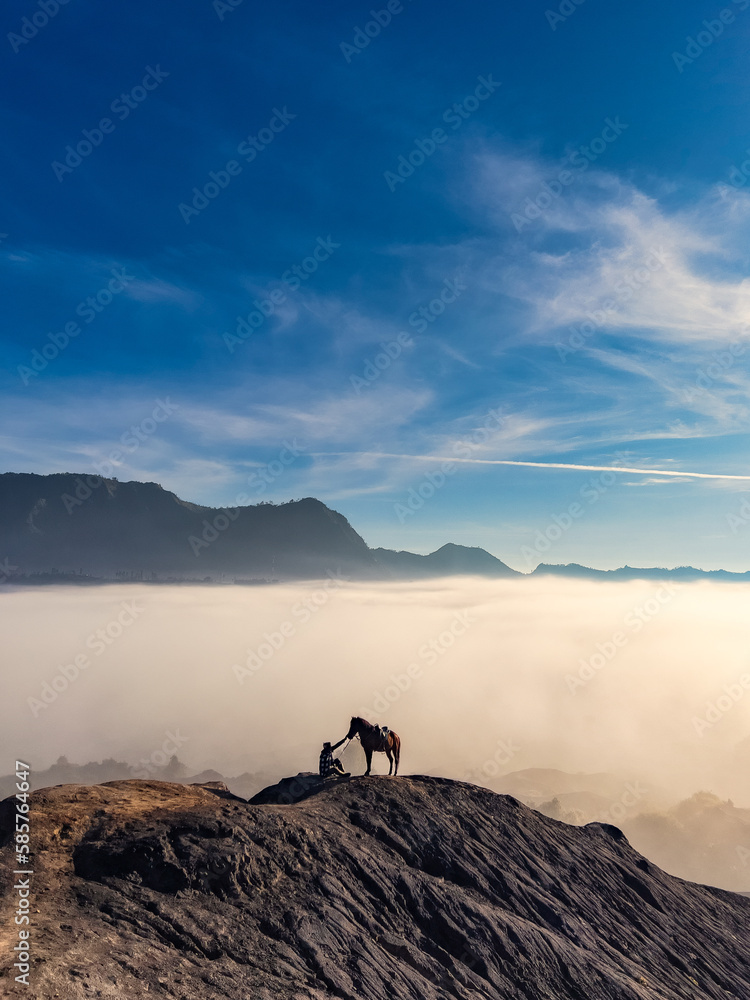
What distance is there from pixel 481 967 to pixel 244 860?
34.5ft

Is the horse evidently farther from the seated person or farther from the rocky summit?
the seated person

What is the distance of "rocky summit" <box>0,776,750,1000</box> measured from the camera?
17.5m

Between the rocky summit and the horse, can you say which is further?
the horse

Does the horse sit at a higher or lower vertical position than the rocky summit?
higher

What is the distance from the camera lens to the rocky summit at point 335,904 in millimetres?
17469

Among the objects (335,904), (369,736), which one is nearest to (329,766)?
(369,736)

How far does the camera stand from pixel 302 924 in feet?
67.5

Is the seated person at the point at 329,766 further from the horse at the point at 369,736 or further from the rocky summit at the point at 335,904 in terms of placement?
the horse at the point at 369,736

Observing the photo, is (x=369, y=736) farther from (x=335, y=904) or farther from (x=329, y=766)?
(x=335, y=904)

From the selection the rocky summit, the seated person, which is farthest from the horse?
the seated person

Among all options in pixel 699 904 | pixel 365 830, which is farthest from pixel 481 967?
pixel 699 904

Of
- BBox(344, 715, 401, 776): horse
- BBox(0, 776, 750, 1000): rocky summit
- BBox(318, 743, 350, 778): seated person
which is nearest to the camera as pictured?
BBox(0, 776, 750, 1000): rocky summit

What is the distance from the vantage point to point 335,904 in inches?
871

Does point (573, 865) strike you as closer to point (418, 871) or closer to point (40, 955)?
point (418, 871)
